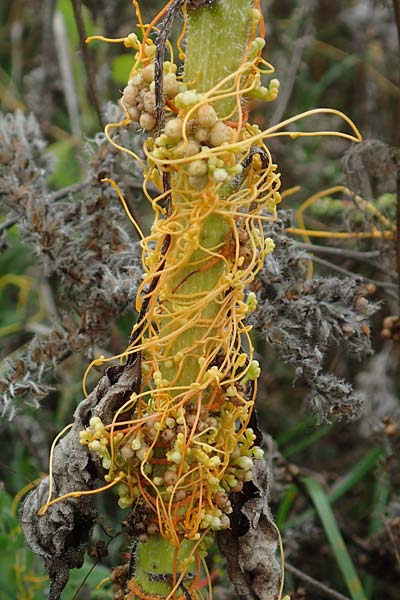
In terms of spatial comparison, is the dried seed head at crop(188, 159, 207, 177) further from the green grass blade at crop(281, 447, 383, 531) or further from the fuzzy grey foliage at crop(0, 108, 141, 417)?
the green grass blade at crop(281, 447, 383, 531)

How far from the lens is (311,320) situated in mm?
1415

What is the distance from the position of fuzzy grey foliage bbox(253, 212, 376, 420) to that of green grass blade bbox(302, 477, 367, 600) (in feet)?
1.41

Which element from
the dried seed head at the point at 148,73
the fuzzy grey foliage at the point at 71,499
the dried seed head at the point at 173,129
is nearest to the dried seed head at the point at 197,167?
the dried seed head at the point at 173,129

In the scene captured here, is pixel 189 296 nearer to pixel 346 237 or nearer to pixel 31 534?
pixel 31 534

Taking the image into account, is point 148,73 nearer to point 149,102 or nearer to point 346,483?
point 149,102

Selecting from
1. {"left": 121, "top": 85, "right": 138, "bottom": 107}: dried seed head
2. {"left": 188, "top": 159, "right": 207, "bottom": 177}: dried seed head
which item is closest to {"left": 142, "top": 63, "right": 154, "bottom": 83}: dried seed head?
{"left": 121, "top": 85, "right": 138, "bottom": 107}: dried seed head

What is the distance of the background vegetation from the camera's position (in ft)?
4.98

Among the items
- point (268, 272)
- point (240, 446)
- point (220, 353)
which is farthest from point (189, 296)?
point (268, 272)

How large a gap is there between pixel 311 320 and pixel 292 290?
67mm

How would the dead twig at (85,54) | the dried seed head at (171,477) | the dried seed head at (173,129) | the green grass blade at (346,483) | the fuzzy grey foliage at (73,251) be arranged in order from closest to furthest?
the dried seed head at (173,129) → the dried seed head at (171,477) → the fuzzy grey foliage at (73,251) → the dead twig at (85,54) → the green grass blade at (346,483)

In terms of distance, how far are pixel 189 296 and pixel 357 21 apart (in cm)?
224

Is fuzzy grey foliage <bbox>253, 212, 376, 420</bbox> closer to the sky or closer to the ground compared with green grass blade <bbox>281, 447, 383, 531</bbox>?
closer to the sky

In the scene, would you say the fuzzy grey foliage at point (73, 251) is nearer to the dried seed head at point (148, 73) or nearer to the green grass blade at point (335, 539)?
the dried seed head at point (148, 73)

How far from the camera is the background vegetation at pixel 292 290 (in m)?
1.52
